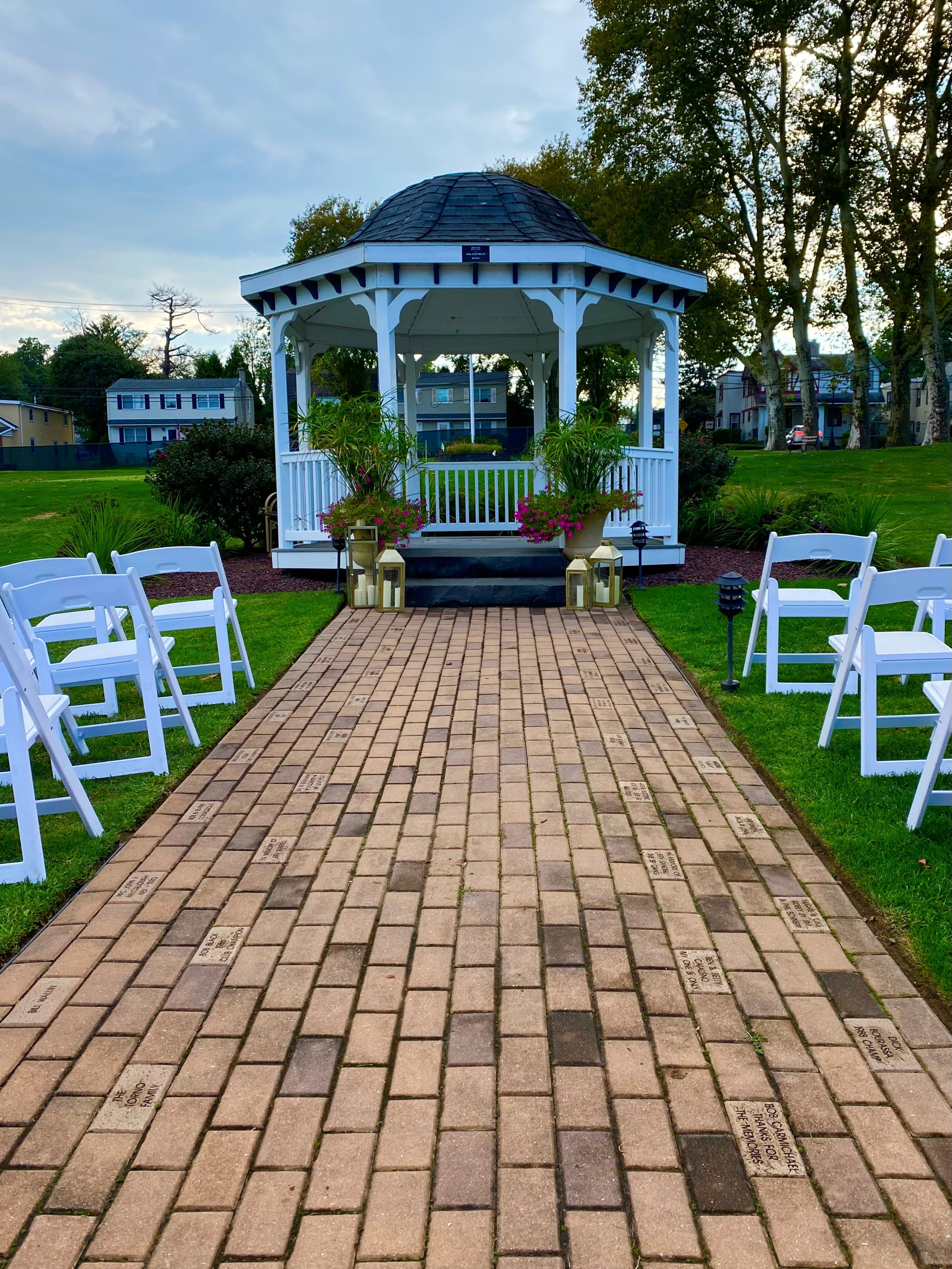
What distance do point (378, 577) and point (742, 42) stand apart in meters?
23.8

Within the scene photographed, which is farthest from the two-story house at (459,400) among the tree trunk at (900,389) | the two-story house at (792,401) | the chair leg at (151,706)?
the chair leg at (151,706)

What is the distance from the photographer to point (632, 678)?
7016 millimetres

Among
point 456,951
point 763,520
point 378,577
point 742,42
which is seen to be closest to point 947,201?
point 742,42


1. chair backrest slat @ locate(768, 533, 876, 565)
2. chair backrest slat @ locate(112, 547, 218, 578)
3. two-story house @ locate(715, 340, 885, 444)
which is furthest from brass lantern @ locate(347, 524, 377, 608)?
two-story house @ locate(715, 340, 885, 444)

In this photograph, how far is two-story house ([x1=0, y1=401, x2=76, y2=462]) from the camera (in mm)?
63403

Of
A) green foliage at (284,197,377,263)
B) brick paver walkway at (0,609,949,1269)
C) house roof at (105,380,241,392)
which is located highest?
green foliage at (284,197,377,263)

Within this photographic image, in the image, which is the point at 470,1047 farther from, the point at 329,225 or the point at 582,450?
the point at 329,225

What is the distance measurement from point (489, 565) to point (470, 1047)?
8.60m

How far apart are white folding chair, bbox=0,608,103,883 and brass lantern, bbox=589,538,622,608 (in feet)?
22.8

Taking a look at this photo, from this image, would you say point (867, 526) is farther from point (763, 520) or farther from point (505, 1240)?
point (505, 1240)

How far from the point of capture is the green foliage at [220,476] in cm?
1401

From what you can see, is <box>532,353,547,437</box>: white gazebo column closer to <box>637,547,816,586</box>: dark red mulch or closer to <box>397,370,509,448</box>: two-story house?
<box>637,547,816,586</box>: dark red mulch

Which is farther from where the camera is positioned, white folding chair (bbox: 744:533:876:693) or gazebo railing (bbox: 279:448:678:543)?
gazebo railing (bbox: 279:448:678:543)

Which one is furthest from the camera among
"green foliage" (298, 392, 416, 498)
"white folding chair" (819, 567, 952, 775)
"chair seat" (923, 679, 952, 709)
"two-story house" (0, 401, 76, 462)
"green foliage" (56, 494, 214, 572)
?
"two-story house" (0, 401, 76, 462)
